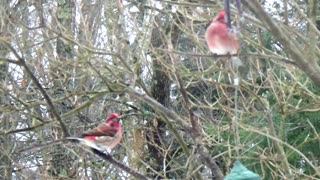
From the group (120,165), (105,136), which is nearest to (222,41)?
(120,165)

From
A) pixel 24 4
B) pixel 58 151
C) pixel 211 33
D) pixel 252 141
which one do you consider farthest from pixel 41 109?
pixel 211 33

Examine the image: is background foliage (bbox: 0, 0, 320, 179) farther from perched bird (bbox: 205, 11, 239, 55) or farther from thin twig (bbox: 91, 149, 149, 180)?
perched bird (bbox: 205, 11, 239, 55)

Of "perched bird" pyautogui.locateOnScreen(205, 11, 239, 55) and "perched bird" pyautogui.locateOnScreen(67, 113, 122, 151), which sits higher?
"perched bird" pyautogui.locateOnScreen(205, 11, 239, 55)

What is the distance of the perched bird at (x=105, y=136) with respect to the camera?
5157 millimetres

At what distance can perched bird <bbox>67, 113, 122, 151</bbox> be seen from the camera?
16.9 feet

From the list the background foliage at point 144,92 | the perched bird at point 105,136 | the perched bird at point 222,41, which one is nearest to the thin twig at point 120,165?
the perched bird at point 105,136

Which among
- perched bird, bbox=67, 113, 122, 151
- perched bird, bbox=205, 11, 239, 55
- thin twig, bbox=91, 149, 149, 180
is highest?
perched bird, bbox=205, 11, 239, 55

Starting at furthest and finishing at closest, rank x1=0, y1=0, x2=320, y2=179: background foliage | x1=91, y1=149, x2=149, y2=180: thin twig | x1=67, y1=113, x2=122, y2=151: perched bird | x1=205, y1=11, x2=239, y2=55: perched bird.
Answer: x1=0, y1=0, x2=320, y2=179: background foliage, x1=67, y1=113, x2=122, y2=151: perched bird, x1=91, y1=149, x2=149, y2=180: thin twig, x1=205, y1=11, x2=239, y2=55: perched bird

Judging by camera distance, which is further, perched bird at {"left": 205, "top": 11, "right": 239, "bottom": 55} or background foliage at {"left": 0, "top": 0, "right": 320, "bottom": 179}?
background foliage at {"left": 0, "top": 0, "right": 320, "bottom": 179}

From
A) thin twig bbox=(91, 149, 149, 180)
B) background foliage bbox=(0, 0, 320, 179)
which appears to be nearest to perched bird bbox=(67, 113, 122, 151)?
thin twig bbox=(91, 149, 149, 180)

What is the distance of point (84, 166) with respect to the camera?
7.76 metres

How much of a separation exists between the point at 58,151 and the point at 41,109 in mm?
763

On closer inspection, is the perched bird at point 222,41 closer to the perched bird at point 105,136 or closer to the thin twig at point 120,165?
the thin twig at point 120,165

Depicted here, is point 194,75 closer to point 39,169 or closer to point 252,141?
point 252,141
